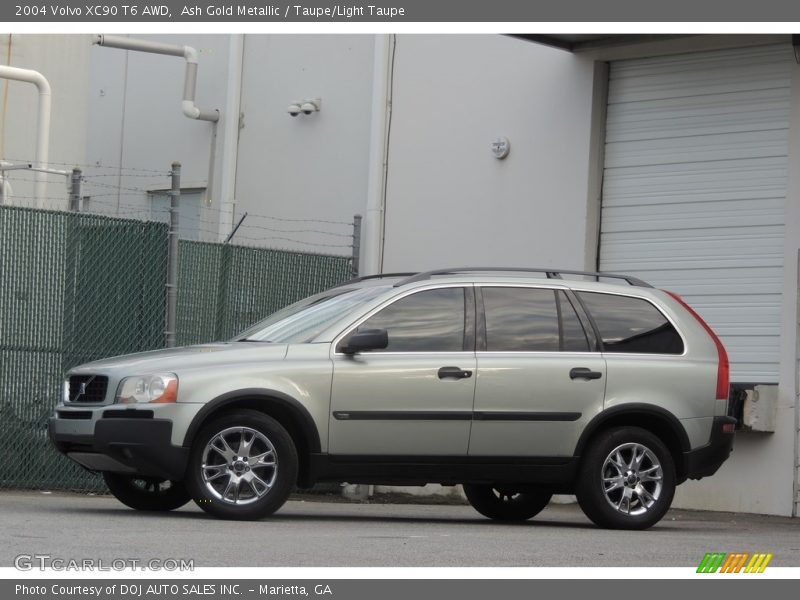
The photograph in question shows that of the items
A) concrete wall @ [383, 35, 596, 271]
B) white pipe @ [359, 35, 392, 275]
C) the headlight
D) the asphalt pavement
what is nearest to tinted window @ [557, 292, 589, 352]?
the asphalt pavement

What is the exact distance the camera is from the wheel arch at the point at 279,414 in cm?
1038

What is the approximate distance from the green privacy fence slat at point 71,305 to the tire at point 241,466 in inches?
143

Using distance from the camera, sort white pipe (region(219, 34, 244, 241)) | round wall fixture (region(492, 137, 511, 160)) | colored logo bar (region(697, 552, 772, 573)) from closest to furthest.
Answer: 1. colored logo bar (region(697, 552, 772, 573))
2. round wall fixture (region(492, 137, 511, 160))
3. white pipe (region(219, 34, 244, 241))

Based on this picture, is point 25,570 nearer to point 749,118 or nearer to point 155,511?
point 155,511

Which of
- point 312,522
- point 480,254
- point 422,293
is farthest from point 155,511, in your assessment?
point 480,254

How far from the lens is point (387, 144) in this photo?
18.1 meters

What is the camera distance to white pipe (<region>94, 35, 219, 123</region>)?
20.5m

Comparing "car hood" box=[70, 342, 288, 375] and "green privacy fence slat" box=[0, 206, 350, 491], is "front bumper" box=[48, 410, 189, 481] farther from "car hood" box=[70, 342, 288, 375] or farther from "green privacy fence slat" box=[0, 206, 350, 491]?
"green privacy fence slat" box=[0, 206, 350, 491]

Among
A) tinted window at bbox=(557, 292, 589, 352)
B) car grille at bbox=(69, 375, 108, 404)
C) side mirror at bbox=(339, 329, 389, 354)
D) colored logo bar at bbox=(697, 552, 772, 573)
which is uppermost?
tinted window at bbox=(557, 292, 589, 352)

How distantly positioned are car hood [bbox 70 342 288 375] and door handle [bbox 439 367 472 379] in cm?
113

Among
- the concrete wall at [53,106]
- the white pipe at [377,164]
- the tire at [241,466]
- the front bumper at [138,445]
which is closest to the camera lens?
the front bumper at [138,445]

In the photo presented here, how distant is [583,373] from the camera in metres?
11.2

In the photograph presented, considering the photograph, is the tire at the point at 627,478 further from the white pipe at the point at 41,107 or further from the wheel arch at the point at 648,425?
the white pipe at the point at 41,107

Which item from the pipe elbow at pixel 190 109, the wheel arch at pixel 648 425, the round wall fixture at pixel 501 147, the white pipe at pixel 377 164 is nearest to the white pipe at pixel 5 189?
the pipe elbow at pixel 190 109
